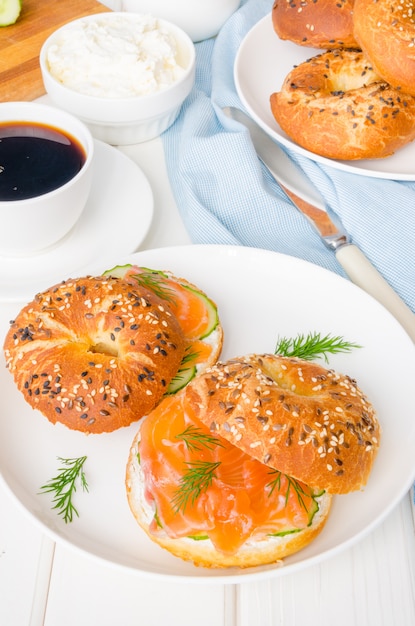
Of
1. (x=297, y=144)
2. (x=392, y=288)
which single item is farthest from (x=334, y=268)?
(x=297, y=144)

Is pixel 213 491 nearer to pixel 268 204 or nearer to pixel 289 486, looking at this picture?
pixel 289 486

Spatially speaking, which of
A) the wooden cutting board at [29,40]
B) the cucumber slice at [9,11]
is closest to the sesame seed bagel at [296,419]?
the wooden cutting board at [29,40]

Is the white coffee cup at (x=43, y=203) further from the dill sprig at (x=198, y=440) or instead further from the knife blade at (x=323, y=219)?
the dill sprig at (x=198, y=440)

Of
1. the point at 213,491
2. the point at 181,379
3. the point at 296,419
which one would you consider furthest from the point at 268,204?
the point at 213,491

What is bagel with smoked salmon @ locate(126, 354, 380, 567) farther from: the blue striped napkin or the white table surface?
the blue striped napkin

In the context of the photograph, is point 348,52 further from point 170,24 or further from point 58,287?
point 58,287

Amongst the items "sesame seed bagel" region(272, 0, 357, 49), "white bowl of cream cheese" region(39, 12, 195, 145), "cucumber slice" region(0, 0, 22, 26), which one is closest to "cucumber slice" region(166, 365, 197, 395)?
"white bowl of cream cheese" region(39, 12, 195, 145)
